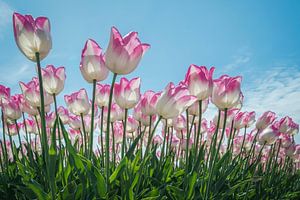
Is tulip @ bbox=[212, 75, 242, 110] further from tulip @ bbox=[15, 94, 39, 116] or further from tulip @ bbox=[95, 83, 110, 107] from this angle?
tulip @ bbox=[15, 94, 39, 116]

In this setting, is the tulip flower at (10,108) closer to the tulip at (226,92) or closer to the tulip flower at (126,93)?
the tulip flower at (126,93)

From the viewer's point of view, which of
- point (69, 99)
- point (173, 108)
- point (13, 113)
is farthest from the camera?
point (13, 113)

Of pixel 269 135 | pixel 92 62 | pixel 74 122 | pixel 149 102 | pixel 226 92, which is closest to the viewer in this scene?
pixel 92 62

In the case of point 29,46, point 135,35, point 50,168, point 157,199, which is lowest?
point 157,199

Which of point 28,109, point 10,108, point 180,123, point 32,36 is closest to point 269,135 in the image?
point 180,123

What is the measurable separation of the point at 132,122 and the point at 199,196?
148cm

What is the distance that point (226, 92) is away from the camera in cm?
191

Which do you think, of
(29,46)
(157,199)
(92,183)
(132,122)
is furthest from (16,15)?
(132,122)

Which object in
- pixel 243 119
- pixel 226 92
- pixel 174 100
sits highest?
pixel 243 119

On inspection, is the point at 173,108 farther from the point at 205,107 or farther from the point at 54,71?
the point at 54,71

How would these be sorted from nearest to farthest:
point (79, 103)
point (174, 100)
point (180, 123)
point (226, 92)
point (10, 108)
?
point (174, 100)
point (226, 92)
point (79, 103)
point (10, 108)
point (180, 123)

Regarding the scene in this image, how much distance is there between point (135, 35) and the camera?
60.0 inches

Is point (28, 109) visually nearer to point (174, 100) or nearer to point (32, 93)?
point (32, 93)

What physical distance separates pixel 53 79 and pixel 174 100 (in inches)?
29.6
